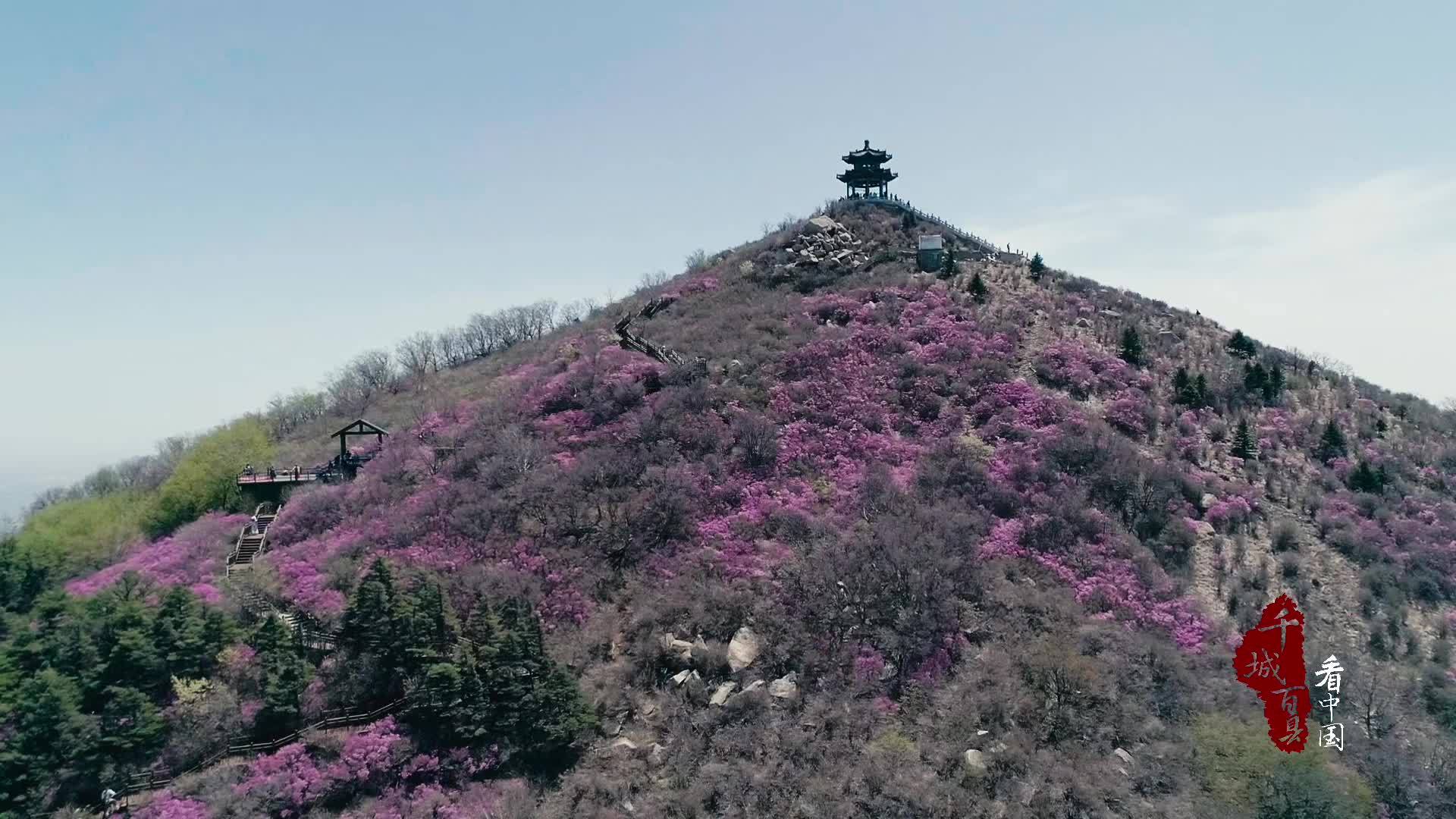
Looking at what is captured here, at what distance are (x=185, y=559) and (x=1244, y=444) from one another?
159 ft

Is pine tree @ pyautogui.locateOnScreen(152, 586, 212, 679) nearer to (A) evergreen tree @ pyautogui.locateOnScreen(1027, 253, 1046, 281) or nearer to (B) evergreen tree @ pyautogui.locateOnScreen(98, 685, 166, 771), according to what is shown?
(B) evergreen tree @ pyautogui.locateOnScreen(98, 685, 166, 771)

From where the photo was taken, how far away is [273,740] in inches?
1012

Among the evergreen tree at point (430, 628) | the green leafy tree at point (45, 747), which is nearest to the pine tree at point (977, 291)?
the evergreen tree at point (430, 628)

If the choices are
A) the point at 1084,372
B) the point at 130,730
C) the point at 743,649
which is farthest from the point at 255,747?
the point at 1084,372

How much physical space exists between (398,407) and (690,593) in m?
32.9

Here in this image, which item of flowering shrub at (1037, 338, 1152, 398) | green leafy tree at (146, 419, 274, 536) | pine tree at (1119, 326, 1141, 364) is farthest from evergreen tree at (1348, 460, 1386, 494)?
green leafy tree at (146, 419, 274, 536)

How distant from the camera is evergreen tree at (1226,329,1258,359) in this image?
46625 millimetres

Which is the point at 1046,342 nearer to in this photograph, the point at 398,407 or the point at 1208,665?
the point at 1208,665

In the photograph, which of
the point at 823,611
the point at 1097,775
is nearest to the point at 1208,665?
the point at 1097,775

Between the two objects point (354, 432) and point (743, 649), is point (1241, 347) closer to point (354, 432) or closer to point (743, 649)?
point (743, 649)

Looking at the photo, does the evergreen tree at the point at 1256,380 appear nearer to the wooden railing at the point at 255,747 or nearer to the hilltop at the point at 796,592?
the hilltop at the point at 796,592

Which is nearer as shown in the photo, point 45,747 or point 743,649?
point 45,747

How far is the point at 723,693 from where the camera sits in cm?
2598

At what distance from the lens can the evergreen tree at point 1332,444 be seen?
38.0m
